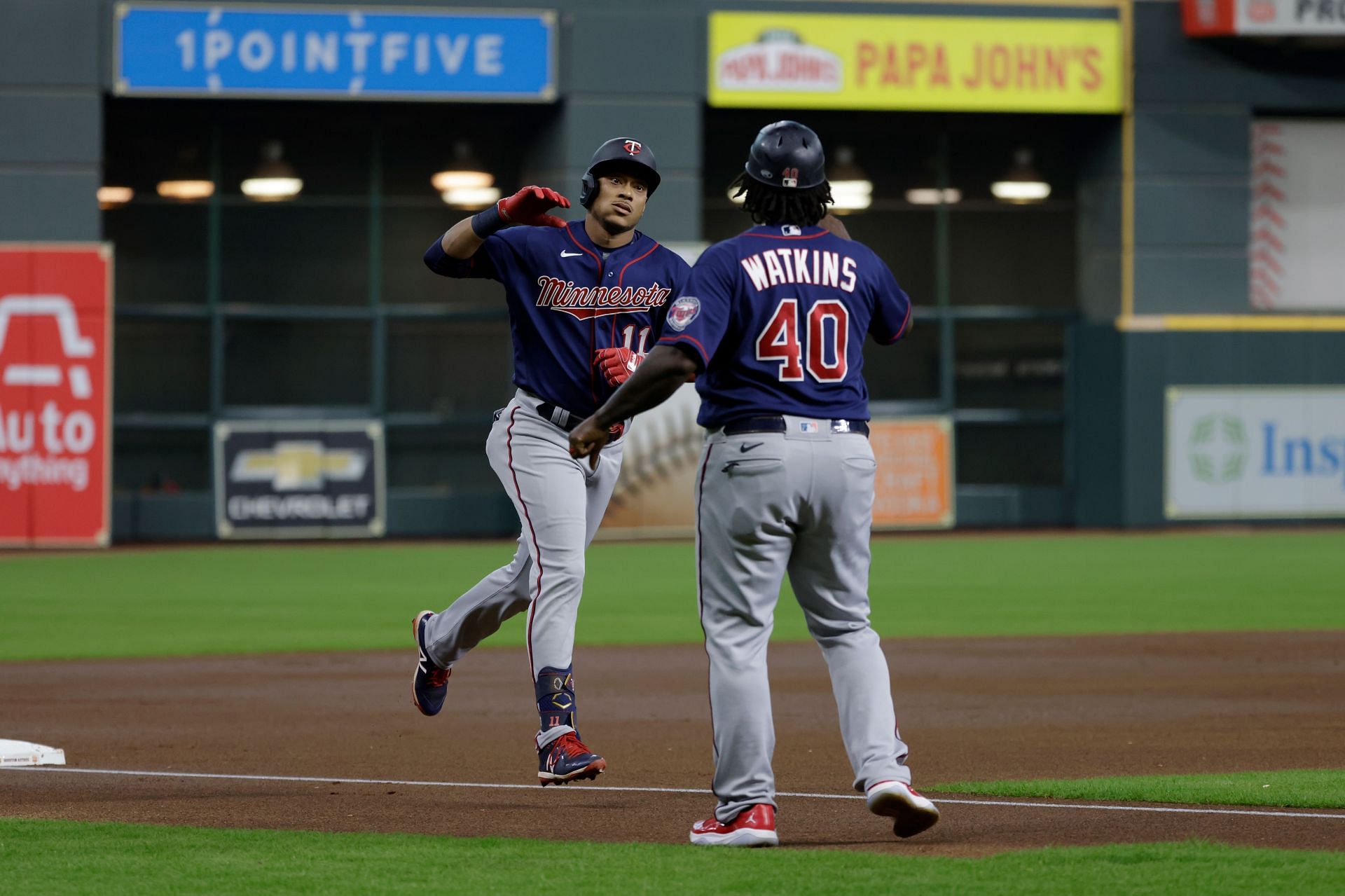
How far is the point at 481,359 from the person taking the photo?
24.4 m

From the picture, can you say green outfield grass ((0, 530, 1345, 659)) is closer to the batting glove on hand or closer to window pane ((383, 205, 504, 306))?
window pane ((383, 205, 504, 306))

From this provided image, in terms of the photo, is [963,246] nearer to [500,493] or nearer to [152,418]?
A: [500,493]

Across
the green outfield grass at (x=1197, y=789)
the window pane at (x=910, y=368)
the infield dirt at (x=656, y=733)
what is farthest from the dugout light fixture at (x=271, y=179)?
the green outfield grass at (x=1197, y=789)

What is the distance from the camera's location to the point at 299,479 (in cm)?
2319

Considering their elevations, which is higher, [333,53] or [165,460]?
[333,53]

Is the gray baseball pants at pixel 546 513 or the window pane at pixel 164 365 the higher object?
the window pane at pixel 164 365

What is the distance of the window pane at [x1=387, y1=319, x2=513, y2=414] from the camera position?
79.8ft

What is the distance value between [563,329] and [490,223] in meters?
0.46

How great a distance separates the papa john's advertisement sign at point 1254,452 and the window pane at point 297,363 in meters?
9.88

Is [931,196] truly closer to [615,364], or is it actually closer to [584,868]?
[615,364]

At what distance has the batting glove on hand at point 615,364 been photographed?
7145 millimetres

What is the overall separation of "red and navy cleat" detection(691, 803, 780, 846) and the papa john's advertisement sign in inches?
769

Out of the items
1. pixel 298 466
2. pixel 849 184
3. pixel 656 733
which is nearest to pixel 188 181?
Answer: pixel 298 466

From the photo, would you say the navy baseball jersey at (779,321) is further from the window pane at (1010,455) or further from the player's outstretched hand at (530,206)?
the window pane at (1010,455)
